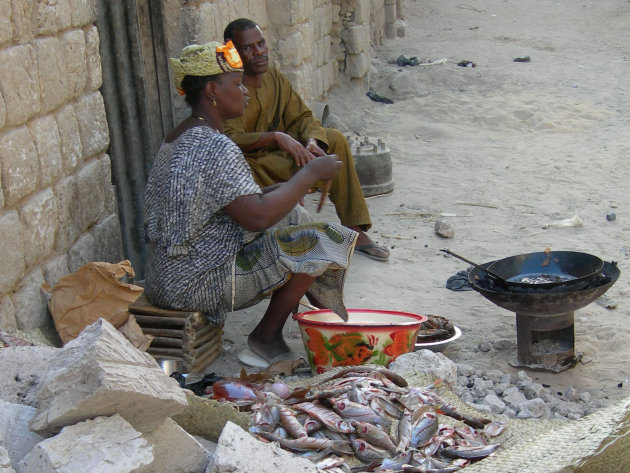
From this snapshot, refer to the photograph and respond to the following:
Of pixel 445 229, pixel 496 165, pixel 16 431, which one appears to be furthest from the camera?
pixel 496 165

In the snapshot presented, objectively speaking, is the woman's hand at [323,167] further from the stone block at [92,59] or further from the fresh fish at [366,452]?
the fresh fish at [366,452]

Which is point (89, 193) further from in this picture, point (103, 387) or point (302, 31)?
point (302, 31)

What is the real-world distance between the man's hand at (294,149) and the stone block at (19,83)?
6.23ft

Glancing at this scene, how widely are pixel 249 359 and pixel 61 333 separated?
3.37 feet

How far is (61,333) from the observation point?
3.81 m

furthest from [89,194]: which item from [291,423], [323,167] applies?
[291,423]

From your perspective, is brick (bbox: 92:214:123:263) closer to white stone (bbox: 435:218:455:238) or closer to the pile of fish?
the pile of fish

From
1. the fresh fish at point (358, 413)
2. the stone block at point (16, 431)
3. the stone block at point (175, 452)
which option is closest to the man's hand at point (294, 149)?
the fresh fish at point (358, 413)

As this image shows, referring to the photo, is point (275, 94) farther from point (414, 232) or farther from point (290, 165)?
point (414, 232)

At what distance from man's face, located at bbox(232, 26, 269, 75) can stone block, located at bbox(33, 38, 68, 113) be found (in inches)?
60.4

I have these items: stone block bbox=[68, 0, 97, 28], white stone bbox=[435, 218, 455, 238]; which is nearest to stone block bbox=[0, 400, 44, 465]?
stone block bbox=[68, 0, 97, 28]

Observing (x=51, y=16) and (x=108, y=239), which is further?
(x=108, y=239)

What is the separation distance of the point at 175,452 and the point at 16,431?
1.62ft

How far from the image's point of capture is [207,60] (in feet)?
13.6
